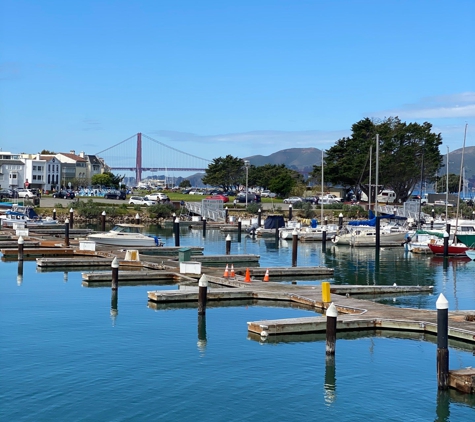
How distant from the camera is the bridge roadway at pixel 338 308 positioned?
87.2ft

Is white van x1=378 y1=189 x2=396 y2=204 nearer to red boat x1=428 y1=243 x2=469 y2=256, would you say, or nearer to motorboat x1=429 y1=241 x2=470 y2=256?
motorboat x1=429 y1=241 x2=470 y2=256

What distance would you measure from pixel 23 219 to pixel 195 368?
170 ft

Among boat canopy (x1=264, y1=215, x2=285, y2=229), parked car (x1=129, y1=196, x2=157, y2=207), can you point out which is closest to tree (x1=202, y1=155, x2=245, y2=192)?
parked car (x1=129, y1=196, x2=157, y2=207)

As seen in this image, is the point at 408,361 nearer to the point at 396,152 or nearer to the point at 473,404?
the point at 473,404

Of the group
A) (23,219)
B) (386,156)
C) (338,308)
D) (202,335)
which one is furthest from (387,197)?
(202,335)

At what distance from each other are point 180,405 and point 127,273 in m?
19.4

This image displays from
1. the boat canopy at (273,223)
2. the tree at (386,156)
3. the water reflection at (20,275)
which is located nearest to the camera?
the water reflection at (20,275)

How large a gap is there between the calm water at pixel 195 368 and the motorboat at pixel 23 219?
3649 centimetres

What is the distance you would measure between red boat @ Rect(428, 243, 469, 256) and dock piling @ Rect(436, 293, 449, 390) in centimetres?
4127

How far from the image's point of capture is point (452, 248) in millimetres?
61281

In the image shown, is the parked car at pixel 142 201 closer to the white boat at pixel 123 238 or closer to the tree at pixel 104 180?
the white boat at pixel 123 238

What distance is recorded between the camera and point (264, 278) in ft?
130

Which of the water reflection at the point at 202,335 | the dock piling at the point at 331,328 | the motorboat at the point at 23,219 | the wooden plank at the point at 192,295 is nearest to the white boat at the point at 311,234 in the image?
the motorboat at the point at 23,219

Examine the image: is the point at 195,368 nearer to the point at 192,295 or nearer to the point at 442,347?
the point at 442,347
